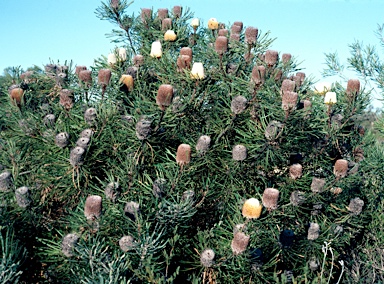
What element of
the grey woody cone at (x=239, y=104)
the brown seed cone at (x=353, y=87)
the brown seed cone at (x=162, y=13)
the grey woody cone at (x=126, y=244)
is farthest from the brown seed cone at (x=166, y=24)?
the grey woody cone at (x=126, y=244)

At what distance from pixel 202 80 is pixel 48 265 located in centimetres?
114

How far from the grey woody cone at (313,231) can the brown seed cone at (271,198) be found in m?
0.40

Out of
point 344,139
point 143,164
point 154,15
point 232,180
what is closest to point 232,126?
point 232,180

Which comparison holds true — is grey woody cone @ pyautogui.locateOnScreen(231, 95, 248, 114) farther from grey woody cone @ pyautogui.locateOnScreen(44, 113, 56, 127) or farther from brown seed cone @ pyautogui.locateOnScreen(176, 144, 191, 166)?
grey woody cone @ pyautogui.locateOnScreen(44, 113, 56, 127)

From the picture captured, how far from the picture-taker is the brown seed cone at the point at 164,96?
190 centimetres

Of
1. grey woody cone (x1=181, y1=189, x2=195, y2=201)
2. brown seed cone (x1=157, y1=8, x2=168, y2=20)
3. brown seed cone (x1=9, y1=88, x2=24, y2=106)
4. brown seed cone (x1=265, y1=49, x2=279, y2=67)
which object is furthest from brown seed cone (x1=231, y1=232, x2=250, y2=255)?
brown seed cone (x1=157, y1=8, x2=168, y2=20)

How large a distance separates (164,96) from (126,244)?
0.62 m

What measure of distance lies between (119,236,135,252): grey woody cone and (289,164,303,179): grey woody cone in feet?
3.11

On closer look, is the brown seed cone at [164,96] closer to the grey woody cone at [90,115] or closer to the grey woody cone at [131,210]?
the grey woody cone at [90,115]

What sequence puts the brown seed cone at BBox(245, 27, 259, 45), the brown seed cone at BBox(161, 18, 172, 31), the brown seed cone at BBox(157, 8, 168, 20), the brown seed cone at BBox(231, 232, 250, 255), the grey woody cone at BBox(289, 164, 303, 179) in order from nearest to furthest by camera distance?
the brown seed cone at BBox(231, 232, 250, 255)
the grey woody cone at BBox(289, 164, 303, 179)
the brown seed cone at BBox(245, 27, 259, 45)
the brown seed cone at BBox(161, 18, 172, 31)
the brown seed cone at BBox(157, 8, 168, 20)

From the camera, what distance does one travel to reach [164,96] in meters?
1.91

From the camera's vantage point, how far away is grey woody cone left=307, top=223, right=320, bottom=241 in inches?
86.7

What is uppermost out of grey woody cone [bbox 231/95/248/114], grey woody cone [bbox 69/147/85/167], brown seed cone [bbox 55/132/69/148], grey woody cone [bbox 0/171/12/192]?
grey woody cone [bbox 231/95/248/114]

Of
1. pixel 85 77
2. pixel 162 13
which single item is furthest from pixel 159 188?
pixel 162 13
